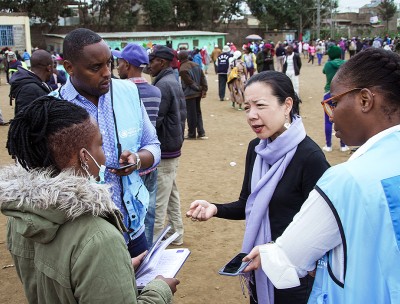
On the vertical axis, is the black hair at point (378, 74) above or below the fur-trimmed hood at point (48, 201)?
above

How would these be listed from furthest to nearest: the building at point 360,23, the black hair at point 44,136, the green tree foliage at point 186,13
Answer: the building at point 360,23
the green tree foliage at point 186,13
the black hair at point 44,136

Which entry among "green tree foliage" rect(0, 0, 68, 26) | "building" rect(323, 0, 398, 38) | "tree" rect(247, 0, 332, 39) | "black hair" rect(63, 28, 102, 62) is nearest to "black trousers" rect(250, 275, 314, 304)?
"black hair" rect(63, 28, 102, 62)

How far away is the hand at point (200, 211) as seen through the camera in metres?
2.50

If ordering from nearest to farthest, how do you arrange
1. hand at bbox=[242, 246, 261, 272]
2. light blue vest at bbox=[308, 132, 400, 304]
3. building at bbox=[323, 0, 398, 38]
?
light blue vest at bbox=[308, 132, 400, 304]
hand at bbox=[242, 246, 261, 272]
building at bbox=[323, 0, 398, 38]

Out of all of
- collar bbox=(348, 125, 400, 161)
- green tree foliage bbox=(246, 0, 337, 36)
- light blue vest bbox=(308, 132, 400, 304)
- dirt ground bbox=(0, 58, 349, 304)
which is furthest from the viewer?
green tree foliage bbox=(246, 0, 337, 36)

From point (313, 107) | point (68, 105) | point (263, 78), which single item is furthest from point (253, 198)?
point (313, 107)

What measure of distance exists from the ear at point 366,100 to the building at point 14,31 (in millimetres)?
32634

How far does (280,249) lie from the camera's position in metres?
1.58

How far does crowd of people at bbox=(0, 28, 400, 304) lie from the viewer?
1.33m

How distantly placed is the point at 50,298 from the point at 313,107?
1266cm

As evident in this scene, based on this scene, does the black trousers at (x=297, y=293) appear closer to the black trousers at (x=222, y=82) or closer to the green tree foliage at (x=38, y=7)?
the black trousers at (x=222, y=82)

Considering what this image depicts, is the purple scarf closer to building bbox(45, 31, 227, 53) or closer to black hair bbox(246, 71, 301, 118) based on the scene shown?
black hair bbox(246, 71, 301, 118)

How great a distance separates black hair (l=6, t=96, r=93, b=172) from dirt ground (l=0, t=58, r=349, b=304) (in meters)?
2.62

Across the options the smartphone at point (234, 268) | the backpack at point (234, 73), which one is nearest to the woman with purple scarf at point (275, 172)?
the smartphone at point (234, 268)
